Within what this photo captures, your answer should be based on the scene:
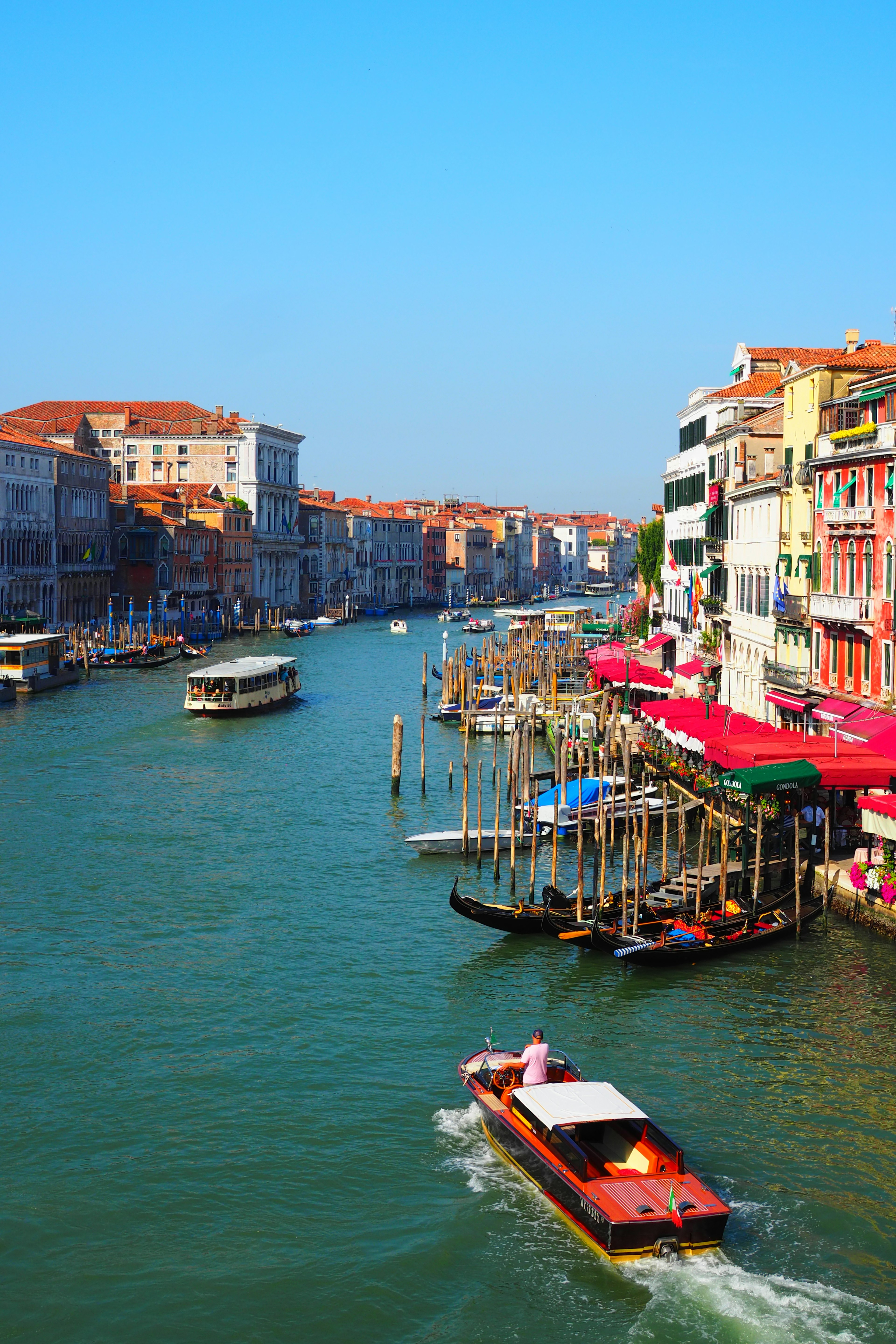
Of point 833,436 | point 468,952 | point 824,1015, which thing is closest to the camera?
point 824,1015

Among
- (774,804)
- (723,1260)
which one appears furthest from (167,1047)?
(774,804)

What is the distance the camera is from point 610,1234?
32.7ft

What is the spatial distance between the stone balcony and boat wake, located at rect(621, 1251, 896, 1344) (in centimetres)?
1313

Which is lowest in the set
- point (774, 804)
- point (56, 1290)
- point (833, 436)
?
point (56, 1290)

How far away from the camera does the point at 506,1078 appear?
12.3 m

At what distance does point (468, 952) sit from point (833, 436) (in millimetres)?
10585

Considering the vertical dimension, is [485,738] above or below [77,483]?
below

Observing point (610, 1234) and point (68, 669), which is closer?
point (610, 1234)

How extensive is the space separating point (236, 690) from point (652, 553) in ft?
59.7

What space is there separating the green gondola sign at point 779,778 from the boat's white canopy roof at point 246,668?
2425cm

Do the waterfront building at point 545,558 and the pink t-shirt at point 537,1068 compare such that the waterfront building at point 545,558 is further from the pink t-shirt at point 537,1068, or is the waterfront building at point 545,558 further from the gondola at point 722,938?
the pink t-shirt at point 537,1068

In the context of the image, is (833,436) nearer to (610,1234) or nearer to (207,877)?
(207,877)

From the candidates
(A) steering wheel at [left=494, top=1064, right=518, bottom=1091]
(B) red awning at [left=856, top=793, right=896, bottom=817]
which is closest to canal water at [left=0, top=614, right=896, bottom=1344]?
(A) steering wheel at [left=494, top=1064, right=518, bottom=1091]

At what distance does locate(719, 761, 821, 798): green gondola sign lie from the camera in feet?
59.4
